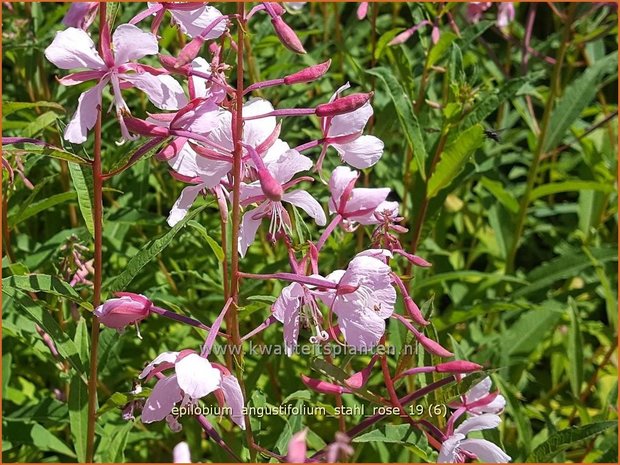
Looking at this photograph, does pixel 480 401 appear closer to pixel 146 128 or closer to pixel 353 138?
pixel 353 138

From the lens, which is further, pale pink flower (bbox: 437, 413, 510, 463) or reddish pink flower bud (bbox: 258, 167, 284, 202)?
pale pink flower (bbox: 437, 413, 510, 463)

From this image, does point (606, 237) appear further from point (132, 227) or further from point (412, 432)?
point (412, 432)

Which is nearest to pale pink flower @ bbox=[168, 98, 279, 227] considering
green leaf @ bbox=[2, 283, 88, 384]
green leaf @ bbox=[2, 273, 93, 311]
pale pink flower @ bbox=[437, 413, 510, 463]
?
green leaf @ bbox=[2, 273, 93, 311]

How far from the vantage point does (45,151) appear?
5.32ft

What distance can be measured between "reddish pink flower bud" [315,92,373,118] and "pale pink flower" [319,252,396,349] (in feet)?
0.84

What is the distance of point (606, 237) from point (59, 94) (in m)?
2.25

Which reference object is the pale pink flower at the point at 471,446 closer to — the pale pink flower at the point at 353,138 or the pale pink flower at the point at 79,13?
the pale pink flower at the point at 353,138

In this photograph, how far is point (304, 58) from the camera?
291 cm

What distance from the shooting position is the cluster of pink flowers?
1.49 m

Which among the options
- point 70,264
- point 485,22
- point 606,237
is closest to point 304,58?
point 485,22

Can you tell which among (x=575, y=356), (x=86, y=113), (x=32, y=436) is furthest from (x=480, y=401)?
(x=32, y=436)

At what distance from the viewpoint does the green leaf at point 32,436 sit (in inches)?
85.6

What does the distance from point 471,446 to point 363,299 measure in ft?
1.26

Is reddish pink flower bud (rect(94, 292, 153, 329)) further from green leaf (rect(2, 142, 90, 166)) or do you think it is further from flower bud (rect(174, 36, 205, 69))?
flower bud (rect(174, 36, 205, 69))
